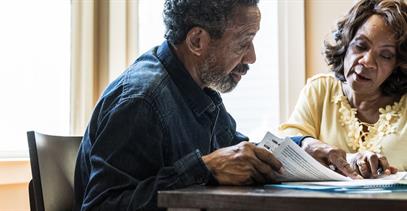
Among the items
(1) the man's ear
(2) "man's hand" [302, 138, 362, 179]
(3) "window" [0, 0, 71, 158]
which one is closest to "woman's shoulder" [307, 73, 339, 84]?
(2) "man's hand" [302, 138, 362, 179]

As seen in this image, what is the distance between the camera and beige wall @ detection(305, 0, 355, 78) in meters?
2.26

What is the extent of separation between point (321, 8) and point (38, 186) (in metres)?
1.48

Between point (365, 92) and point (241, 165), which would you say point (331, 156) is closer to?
point (241, 165)

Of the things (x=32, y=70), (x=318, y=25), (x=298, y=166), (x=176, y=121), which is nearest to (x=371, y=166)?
(x=298, y=166)

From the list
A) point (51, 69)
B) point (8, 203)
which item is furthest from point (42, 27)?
point (8, 203)

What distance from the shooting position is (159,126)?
3.69 feet

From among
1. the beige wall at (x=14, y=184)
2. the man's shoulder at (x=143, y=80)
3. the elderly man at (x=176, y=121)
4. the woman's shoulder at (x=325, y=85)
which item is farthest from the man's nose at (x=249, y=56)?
the beige wall at (x=14, y=184)

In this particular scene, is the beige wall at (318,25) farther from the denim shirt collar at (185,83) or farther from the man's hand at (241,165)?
the man's hand at (241,165)

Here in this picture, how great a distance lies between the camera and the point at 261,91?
243 centimetres

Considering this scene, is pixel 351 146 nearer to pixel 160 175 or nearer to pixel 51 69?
pixel 160 175

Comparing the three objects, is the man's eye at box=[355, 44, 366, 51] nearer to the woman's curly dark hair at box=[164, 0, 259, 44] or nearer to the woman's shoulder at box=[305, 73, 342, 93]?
the woman's shoulder at box=[305, 73, 342, 93]

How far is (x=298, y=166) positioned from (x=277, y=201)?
1.18 feet

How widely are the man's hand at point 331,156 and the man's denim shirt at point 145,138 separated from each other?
1.06 ft

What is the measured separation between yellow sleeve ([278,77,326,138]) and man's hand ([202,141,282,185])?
83 centimetres
